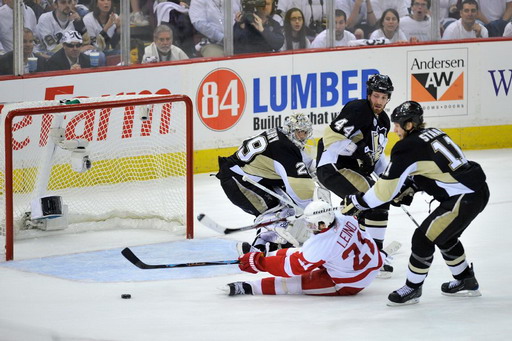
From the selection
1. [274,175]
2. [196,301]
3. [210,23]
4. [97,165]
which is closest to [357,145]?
[274,175]

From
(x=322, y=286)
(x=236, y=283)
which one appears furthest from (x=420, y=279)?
(x=236, y=283)

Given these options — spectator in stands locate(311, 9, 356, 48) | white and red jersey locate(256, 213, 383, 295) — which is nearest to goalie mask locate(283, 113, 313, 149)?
white and red jersey locate(256, 213, 383, 295)

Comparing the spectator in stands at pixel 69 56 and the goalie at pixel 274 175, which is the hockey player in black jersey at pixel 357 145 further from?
the spectator in stands at pixel 69 56

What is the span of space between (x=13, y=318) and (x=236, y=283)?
1146 mm

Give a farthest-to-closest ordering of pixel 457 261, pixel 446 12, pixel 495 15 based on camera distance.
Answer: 1. pixel 495 15
2. pixel 446 12
3. pixel 457 261

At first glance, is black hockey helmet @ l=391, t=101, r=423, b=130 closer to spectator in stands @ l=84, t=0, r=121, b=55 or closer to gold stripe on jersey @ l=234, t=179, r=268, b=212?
gold stripe on jersey @ l=234, t=179, r=268, b=212

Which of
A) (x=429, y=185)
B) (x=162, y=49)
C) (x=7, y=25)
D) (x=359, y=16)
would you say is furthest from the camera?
(x=359, y=16)

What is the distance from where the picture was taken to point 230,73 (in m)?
9.94

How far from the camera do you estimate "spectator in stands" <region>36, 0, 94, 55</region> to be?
28.9 feet

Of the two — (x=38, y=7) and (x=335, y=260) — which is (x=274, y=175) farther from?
(x=38, y=7)

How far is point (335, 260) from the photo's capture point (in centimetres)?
567

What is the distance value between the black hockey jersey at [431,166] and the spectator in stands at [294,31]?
500 cm

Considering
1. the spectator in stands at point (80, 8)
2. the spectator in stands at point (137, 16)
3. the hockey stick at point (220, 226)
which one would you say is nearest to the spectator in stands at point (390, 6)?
the spectator in stands at point (137, 16)

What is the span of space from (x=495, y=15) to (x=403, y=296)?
252 inches
